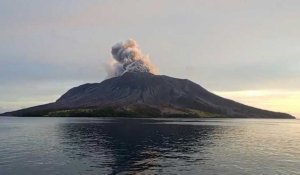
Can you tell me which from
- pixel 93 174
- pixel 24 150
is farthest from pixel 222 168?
pixel 24 150

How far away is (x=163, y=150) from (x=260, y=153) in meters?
20.1

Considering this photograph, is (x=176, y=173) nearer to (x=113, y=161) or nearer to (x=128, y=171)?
(x=128, y=171)

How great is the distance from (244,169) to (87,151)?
108 feet

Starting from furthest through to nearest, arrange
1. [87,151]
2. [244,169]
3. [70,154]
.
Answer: [87,151] < [70,154] < [244,169]

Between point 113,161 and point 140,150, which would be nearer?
point 113,161

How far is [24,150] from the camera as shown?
77438 mm

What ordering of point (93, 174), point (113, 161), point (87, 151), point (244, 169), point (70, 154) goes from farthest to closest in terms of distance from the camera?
point (87, 151)
point (70, 154)
point (113, 161)
point (244, 169)
point (93, 174)

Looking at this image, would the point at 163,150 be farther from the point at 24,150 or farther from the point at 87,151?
the point at 24,150

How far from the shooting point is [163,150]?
81000mm

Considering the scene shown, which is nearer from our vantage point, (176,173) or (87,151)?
(176,173)

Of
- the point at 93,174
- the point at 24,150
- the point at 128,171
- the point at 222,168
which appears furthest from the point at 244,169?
the point at 24,150

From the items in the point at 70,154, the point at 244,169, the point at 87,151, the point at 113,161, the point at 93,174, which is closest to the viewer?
the point at 93,174

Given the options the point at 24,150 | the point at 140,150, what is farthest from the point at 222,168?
the point at 24,150

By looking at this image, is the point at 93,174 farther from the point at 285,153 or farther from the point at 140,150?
the point at 285,153
